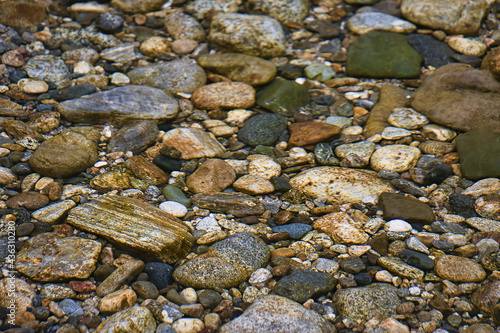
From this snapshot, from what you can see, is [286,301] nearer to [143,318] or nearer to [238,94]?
[143,318]

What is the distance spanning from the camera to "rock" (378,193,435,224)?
4.16m

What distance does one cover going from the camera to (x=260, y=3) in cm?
715

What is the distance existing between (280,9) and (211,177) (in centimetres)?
385

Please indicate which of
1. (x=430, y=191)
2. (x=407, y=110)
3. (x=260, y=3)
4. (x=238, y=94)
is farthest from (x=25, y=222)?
(x=260, y=3)

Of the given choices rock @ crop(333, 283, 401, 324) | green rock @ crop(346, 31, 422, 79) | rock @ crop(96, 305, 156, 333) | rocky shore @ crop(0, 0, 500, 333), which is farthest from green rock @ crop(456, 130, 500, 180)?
rock @ crop(96, 305, 156, 333)

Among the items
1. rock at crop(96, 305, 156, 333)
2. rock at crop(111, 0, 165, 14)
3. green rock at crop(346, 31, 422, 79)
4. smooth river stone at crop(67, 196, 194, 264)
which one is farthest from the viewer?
rock at crop(111, 0, 165, 14)

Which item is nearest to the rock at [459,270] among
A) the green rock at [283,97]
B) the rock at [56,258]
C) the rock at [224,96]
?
the green rock at [283,97]

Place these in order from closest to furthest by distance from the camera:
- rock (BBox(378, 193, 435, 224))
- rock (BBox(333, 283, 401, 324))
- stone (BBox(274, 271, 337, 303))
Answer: rock (BBox(333, 283, 401, 324))
stone (BBox(274, 271, 337, 303))
rock (BBox(378, 193, 435, 224))

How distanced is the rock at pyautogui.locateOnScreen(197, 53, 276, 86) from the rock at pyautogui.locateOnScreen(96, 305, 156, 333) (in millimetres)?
3657

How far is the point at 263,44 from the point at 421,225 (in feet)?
11.8

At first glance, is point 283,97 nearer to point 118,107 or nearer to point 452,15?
point 118,107

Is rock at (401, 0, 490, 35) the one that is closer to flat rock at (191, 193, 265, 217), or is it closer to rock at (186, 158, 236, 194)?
rock at (186, 158, 236, 194)

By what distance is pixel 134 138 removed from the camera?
4.95 metres

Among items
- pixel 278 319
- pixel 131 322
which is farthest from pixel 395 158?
pixel 131 322
